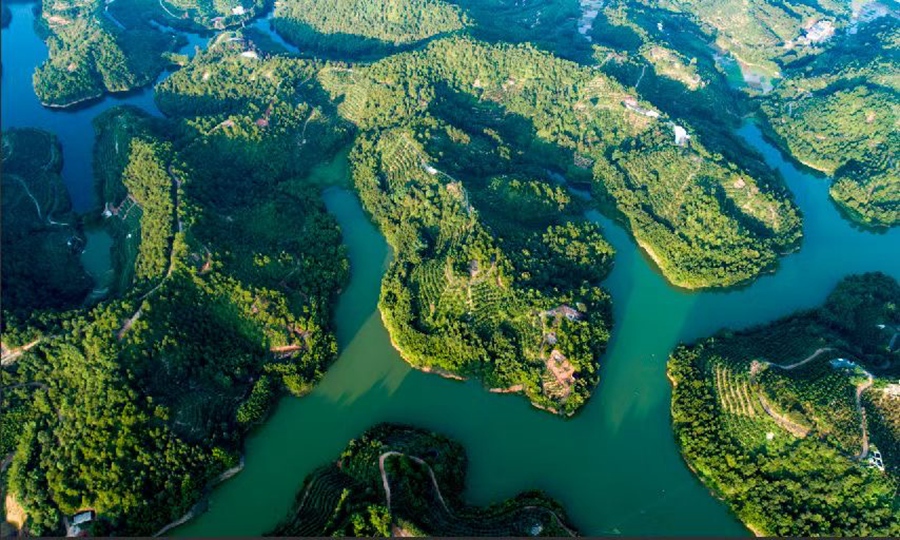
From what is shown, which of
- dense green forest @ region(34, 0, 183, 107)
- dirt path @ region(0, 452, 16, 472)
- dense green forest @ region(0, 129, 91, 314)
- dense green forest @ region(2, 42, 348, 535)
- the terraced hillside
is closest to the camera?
dense green forest @ region(2, 42, 348, 535)

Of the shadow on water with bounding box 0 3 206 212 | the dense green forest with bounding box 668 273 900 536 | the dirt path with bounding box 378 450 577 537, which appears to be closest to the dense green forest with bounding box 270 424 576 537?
the dirt path with bounding box 378 450 577 537

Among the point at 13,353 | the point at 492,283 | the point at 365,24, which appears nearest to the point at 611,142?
the point at 492,283

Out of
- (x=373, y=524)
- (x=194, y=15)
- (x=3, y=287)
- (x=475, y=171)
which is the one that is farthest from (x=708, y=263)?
(x=194, y=15)

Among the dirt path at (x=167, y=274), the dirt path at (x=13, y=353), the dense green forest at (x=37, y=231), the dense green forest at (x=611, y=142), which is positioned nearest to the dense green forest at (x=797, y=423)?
the dense green forest at (x=611, y=142)

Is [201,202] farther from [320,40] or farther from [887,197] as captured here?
[887,197]

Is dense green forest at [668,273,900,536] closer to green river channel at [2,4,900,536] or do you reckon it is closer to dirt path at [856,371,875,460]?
dirt path at [856,371,875,460]
